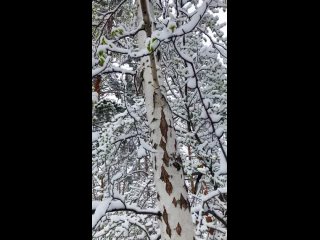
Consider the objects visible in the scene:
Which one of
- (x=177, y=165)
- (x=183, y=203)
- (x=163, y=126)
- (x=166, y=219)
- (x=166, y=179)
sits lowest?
(x=166, y=219)

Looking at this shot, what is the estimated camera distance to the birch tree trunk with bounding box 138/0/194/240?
2.70 meters

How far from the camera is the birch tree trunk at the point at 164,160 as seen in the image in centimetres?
270

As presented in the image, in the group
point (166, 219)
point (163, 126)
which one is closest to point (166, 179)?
point (166, 219)

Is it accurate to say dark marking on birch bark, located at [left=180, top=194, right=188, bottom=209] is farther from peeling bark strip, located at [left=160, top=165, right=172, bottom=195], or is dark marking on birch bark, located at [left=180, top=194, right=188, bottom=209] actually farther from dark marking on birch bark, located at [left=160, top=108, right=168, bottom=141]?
dark marking on birch bark, located at [left=160, top=108, right=168, bottom=141]

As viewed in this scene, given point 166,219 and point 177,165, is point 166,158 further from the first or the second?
point 166,219

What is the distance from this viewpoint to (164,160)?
9.25 feet

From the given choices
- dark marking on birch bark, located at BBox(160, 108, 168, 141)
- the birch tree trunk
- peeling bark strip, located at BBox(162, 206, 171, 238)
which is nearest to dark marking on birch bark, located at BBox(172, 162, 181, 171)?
the birch tree trunk

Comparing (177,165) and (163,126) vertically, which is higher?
(163,126)

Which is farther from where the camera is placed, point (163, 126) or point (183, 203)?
point (163, 126)
